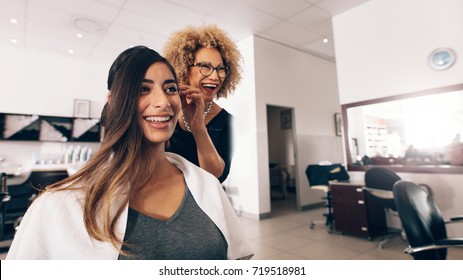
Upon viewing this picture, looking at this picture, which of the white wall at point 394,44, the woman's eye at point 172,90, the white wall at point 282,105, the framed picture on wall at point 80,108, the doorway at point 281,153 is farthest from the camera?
the doorway at point 281,153

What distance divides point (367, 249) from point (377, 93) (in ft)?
5.45

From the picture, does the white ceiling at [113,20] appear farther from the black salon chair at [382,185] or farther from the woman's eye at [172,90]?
the black salon chair at [382,185]

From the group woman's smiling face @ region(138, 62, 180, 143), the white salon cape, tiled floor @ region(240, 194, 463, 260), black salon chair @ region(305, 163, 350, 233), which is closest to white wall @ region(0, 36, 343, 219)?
woman's smiling face @ region(138, 62, 180, 143)

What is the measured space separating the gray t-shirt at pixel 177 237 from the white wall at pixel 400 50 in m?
2.14

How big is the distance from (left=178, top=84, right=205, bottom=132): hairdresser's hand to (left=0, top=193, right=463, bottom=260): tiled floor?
1.67 metres

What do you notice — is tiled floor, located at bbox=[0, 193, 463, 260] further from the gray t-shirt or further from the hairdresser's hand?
the hairdresser's hand

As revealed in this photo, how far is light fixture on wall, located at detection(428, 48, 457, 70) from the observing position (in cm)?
198

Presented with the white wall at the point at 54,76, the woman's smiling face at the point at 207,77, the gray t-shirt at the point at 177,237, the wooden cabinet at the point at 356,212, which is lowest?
the wooden cabinet at the point at 356,212

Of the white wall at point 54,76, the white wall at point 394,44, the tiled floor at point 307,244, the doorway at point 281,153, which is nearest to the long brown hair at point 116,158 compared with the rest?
the white wall at point 54,76

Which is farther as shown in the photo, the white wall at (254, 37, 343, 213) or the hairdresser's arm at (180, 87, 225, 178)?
the white wall at (254, 37, 343, 213)

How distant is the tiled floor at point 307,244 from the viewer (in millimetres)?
1987

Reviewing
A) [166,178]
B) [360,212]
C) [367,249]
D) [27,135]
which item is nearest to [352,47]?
[360,212]

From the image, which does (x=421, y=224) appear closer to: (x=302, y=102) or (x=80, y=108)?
(x=80, y=108)
